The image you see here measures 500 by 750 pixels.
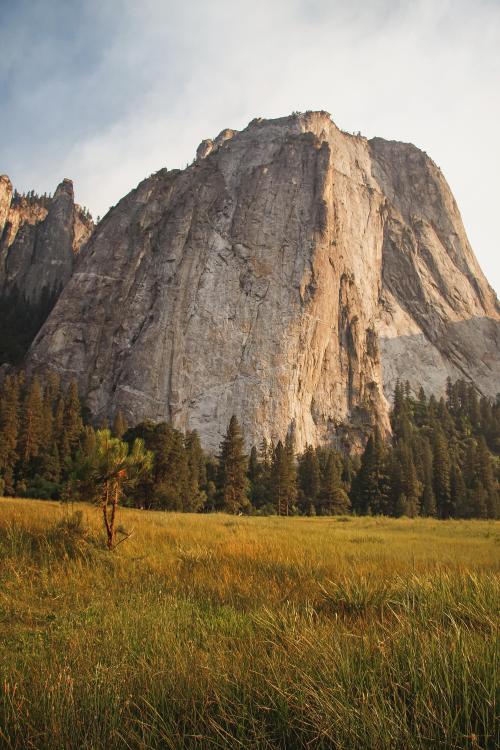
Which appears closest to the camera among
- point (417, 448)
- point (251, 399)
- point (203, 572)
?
point (203, 572)

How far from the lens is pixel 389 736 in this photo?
212 centimetres

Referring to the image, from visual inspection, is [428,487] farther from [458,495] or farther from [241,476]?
[241,476]

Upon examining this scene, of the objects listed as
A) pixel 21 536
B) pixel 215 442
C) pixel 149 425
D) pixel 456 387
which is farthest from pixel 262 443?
pixel 21 536

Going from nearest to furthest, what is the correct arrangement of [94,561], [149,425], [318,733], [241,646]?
[318,733], [241,646], [94,561], [149,425]

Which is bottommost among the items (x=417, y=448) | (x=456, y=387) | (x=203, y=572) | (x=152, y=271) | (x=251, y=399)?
(x=203, y=572)

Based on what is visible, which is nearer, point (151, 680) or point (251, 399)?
point (151, 680)

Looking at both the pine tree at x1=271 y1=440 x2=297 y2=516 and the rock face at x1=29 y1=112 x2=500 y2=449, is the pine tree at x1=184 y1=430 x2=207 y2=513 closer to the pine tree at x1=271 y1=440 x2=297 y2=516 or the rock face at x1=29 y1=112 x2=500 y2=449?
the pine tree at x1=271 y1=440 x2=297 y2=516

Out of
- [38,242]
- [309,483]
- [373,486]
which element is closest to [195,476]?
[309,483]

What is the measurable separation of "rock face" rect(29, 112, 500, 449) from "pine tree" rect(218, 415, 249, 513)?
25636mm

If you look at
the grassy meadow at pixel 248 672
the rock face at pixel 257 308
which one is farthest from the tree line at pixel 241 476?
the grassy meadow at pixel 248 672

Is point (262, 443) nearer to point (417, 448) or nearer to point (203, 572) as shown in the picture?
point (417, 448)

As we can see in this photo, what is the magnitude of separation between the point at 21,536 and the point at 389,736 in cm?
890

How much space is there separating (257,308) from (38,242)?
83.8 m

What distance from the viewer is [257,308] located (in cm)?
9138
